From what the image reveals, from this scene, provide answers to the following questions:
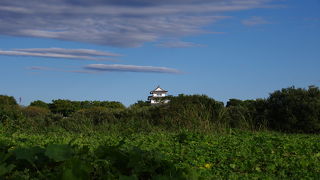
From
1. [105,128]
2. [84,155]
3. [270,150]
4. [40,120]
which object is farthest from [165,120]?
[84,155]

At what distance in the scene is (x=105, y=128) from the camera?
13.6 m

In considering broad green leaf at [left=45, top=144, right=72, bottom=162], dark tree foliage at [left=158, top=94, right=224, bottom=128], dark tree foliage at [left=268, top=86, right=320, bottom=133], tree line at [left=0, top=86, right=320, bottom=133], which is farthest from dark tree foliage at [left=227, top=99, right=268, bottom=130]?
broad green leaf at [left=45, top=144, right=72, bottom=162]

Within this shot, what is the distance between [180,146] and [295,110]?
29.4 feet

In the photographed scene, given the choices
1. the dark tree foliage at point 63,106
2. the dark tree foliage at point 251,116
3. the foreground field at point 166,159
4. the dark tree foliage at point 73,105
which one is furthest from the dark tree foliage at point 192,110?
the dark tree foliage at point 63,106

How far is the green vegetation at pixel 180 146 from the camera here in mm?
4645

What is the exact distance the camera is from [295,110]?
1675cm

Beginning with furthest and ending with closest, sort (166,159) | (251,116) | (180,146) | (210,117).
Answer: (251,116) → (210,117) → (180,146) → (166,159)

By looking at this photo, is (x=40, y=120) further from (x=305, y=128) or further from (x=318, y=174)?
(x=318, y=174)

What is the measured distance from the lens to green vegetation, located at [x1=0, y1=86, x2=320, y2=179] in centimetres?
464

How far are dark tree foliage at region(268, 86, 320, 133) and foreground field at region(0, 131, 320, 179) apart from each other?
6.51 metres

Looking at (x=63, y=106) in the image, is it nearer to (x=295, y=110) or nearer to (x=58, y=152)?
(x=295, y=110)

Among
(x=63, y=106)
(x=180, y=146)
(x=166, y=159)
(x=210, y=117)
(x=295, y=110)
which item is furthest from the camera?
(x=63, y=106)

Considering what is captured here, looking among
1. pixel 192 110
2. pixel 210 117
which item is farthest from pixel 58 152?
pixel 192 110

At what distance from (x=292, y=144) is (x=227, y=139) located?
4.27 ft
